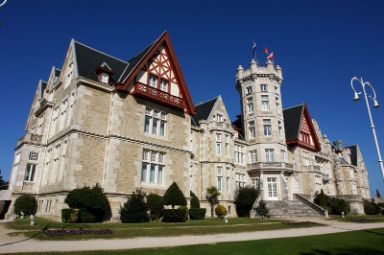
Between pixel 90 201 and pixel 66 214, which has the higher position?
pixel 90 201

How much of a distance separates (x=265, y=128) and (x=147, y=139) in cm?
2068

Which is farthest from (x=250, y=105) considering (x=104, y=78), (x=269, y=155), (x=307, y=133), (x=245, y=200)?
(x=104, y=78)

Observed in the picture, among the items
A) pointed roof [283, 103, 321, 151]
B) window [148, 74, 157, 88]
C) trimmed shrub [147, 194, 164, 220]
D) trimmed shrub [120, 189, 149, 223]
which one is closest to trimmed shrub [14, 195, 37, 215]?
trimmed shrub [120, 189, 149, 223]

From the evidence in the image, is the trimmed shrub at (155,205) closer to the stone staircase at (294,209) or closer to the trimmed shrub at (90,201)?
the trimmed shrub at (90,201)

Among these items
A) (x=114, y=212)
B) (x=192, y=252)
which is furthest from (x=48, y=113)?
(x=192, y=252)

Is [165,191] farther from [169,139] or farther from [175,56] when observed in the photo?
[175,56]

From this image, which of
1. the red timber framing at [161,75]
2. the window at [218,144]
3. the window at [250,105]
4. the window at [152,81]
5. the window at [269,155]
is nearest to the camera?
the red timber framing at [161,75]

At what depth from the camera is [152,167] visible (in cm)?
2494

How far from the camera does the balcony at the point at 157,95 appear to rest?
24.5 meters

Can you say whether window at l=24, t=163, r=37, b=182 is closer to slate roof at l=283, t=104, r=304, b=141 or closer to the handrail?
the handrail

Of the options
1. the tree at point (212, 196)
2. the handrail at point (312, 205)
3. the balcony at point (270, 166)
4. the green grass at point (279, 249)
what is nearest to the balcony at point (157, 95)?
the tree at point (212, 196)

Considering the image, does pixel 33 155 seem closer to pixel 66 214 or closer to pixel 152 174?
pixel 66 214

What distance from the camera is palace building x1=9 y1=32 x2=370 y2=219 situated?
2184 centimetres

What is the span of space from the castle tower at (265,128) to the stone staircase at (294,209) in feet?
4.69
